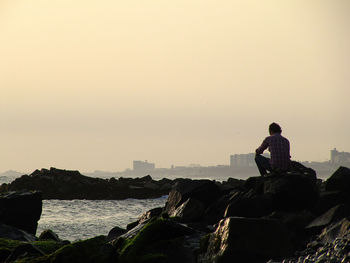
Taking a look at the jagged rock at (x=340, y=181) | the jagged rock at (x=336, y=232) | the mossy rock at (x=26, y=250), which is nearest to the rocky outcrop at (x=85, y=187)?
the jagged rock at (x=340, y=181)

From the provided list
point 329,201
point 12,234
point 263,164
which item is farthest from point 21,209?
point 329,201

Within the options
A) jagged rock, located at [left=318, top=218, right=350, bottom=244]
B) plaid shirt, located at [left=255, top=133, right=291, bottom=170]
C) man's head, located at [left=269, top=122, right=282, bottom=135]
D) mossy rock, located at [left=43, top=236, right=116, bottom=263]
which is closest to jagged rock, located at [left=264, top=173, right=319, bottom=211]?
plaid shirt, located at [left=255, top=133, right=291, bottom=170]

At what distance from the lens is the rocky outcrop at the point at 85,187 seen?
5709cm

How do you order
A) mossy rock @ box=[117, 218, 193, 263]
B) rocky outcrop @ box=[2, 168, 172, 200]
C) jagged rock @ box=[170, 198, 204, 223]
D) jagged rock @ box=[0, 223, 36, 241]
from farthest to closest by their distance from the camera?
rocky outcrop @ box=[2, 168, 172, 200] < jagged rock @ box=[170, 198, 204, 223] < jagged rock @ box=[0, 223, 36, 241] < mossy rock @ box=[117, 218, 193, 263]

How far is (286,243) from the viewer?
10086 mm

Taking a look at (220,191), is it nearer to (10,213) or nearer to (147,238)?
(147,238)

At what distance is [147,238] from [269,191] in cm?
361

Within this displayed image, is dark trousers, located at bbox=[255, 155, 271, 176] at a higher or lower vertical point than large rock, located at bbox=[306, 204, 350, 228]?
higher

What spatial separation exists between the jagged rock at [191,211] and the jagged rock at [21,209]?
630 centimetres

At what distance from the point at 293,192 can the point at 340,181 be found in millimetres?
1273

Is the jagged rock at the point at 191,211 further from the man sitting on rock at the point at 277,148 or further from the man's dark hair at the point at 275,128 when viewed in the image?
the man's dark hair at the point at 275,128

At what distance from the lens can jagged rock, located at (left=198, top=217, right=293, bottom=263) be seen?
32.0ft

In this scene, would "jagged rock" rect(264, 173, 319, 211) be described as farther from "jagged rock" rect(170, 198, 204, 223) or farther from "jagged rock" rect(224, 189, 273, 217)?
"jagged rock" rect(170, 198, 204, 223)

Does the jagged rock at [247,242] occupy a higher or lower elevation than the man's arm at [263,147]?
lower
